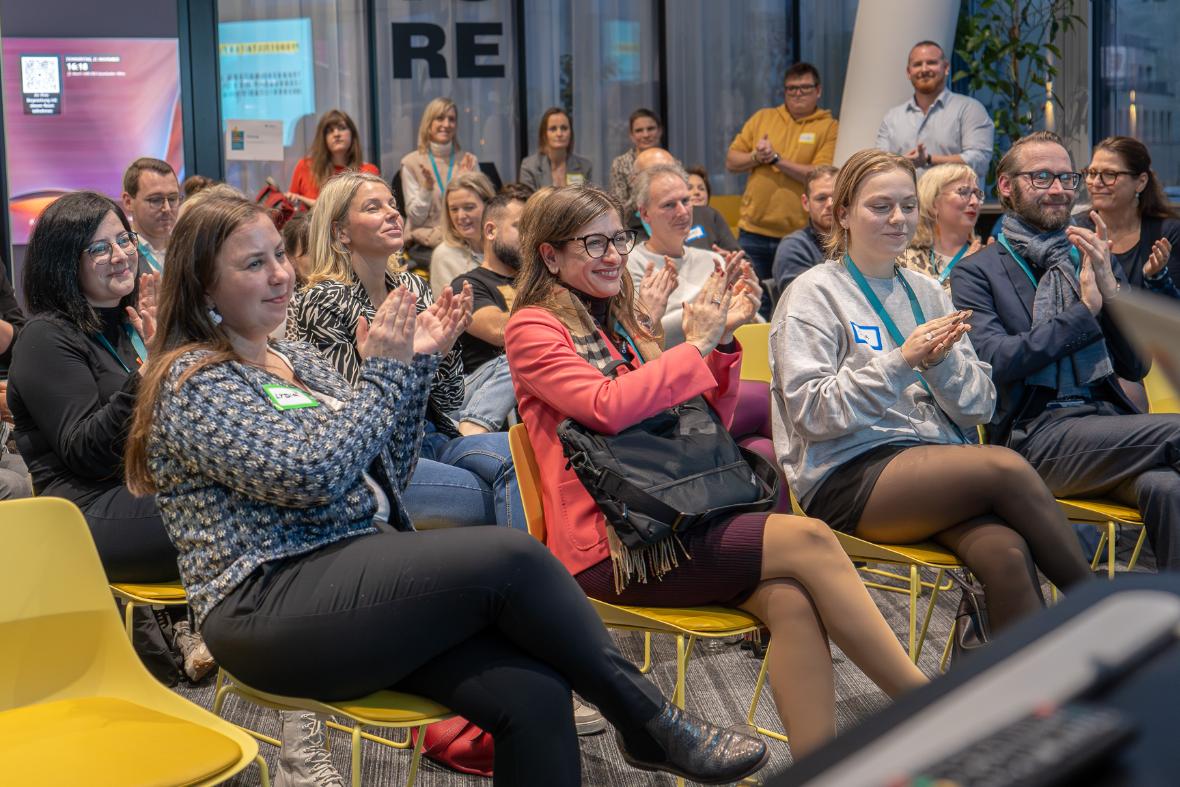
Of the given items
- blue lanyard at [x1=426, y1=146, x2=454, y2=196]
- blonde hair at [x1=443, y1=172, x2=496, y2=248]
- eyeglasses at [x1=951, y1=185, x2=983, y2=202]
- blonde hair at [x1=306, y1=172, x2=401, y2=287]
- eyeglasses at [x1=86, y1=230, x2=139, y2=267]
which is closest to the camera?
eyeglasses at [x1=86, y1=230, x2=139, y2=267]

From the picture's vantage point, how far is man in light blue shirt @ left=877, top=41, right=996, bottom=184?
691 cm

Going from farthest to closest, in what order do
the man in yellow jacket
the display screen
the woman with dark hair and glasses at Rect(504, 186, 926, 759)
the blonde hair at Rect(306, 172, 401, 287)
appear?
the display screen → the man in yellow jacket → the blonde hair at Rect(306, 172, 401, 287) → the woman with dark hair and glasses at Rect(504, 186, 926, 759)

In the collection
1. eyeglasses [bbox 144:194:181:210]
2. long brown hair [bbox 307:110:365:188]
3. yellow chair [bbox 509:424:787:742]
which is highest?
long brown hair [bbox 307:110:365:188]

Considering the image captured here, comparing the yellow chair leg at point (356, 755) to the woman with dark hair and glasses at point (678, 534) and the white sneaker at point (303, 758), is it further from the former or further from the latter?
the woman with dark hair and glasses at point (678, 534)

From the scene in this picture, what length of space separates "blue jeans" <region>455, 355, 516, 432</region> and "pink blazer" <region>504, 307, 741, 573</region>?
1.14 m

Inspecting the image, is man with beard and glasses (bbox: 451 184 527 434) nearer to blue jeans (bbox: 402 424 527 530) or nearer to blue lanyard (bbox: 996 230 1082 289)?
blue jeans (bbox: 402 424 527 530)

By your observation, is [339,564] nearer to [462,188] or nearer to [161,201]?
[161,201]

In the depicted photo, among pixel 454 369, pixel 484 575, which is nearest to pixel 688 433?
pixel 484 575

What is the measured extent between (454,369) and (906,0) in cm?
511

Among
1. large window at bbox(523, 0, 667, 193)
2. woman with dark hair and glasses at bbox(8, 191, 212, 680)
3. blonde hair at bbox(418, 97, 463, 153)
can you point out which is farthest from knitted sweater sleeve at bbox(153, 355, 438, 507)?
large window at bbox(523, 0, 667, 193)

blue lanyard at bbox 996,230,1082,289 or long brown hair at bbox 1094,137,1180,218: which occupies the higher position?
long brown hair at bbox 1094,137,1180,218

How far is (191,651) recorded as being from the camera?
3.36 metres

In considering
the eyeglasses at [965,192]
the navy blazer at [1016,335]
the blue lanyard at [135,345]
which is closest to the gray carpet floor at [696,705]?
the navy blazer at [1016,335]

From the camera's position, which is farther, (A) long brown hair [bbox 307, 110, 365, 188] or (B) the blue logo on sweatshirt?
(A) long brown hair [bbox 307, 110, 365, 188]
